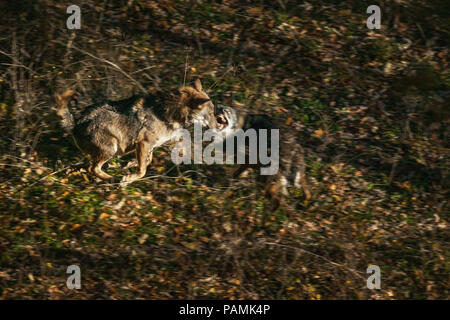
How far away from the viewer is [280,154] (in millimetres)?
8805

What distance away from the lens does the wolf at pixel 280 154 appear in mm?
8750

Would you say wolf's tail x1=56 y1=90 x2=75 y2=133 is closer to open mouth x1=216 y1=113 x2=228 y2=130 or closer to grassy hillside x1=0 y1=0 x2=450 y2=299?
grassy hillside x1=0 y1=0 x2=450 y2=299

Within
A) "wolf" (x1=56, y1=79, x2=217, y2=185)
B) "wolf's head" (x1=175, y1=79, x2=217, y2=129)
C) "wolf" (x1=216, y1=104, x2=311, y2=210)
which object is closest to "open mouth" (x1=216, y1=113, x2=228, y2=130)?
Answer: "wolf" (x1=216, y1=104, x2=311, y2=210)

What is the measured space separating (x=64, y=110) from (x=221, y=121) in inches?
94.3

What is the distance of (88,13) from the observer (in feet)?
36.8

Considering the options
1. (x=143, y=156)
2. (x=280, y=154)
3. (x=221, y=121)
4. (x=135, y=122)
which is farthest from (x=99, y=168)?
(x=280, y=154)

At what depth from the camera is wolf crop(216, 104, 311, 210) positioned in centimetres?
875

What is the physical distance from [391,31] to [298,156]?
4.69m

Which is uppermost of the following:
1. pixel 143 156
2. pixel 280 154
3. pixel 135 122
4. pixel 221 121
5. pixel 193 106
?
pixel 193 106

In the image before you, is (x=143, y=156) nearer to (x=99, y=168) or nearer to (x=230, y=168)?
(x=99, y=168)
